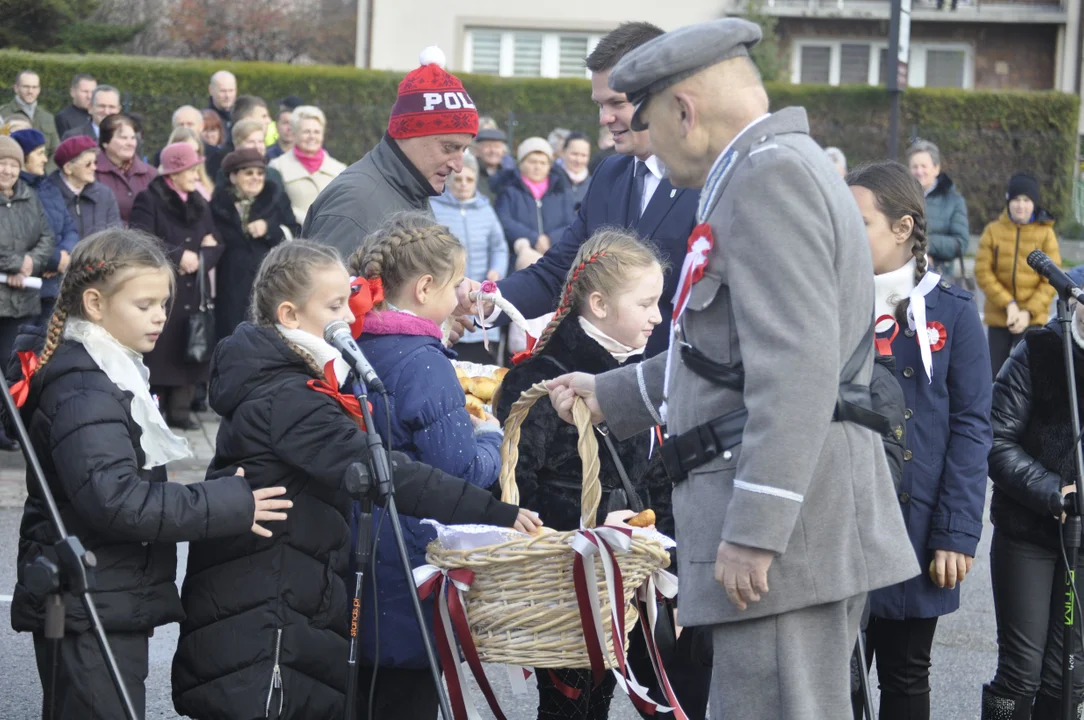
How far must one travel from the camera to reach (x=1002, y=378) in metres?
5.01

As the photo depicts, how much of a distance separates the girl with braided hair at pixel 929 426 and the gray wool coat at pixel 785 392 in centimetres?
129

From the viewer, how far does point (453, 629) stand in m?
3.79

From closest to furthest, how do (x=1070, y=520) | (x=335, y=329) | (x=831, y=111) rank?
(x=335, y=329) → (x=1070, y=520) → (x=831, y=111)

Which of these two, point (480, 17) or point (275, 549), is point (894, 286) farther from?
point (480, 17)

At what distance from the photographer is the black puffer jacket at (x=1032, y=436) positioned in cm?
482

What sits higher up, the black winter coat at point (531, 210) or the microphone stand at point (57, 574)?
the black winter coat at point (531, 210)

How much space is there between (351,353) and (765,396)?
3.50ft

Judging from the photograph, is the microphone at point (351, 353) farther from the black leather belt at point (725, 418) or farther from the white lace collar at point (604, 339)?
the white lace collar at point (604, 339)

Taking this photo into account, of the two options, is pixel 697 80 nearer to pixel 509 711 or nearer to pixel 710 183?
pixel 710 183

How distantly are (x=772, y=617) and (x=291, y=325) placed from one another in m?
1.70

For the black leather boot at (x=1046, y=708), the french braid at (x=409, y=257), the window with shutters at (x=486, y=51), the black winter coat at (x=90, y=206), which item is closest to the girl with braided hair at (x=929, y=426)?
the black leather boot at (x=1046, y=708)

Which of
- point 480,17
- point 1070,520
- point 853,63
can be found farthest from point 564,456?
point 853,63

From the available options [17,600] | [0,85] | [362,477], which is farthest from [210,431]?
[0,85]

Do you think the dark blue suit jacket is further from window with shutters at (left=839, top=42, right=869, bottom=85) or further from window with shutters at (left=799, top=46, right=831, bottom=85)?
window with shutters at (left=839, top=42, right=869, bottom=85)
